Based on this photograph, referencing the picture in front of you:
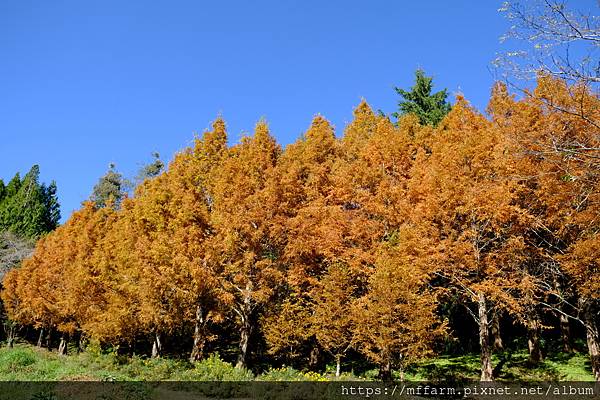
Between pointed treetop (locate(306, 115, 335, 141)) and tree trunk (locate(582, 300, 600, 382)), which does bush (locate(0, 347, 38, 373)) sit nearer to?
pointed treetop (locate(306, 115, 335, 141))

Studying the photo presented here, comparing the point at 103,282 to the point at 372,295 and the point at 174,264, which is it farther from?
the point at 372,295

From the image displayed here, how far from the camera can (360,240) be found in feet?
60.8

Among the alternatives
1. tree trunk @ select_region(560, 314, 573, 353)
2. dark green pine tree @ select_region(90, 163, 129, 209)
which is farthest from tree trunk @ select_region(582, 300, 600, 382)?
dark green pine tree @ select_region(90, 163, 129, 209)

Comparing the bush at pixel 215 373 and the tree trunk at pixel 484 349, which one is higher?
the tree trunk at pixel 484 349

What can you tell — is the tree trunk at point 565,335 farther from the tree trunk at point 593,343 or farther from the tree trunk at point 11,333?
the tree trunk at point 11,333

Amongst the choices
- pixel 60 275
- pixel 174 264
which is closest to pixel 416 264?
pixel 174 264

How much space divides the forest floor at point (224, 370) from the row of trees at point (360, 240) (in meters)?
1.11

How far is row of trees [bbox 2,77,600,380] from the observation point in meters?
15.3

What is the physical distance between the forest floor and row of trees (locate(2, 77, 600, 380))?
1.11 metres

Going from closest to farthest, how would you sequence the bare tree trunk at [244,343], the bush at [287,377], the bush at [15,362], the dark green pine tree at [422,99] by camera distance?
the bush at [287,377]
the bush at [15,362]
the bare tree trunk at [244,343]
the dark green pine tree at [422,99]

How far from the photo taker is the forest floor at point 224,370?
49.4 ft

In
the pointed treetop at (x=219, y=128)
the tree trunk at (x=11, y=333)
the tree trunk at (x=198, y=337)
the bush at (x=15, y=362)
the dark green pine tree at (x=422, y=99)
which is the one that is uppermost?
the dark green pine tree at (x=422, y=99)

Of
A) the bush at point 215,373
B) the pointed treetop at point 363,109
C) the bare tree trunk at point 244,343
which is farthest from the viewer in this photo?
the pointed treetop at point 363,109

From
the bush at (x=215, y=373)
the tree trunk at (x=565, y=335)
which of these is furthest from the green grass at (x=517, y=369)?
the bush at (x=215, y=373)
